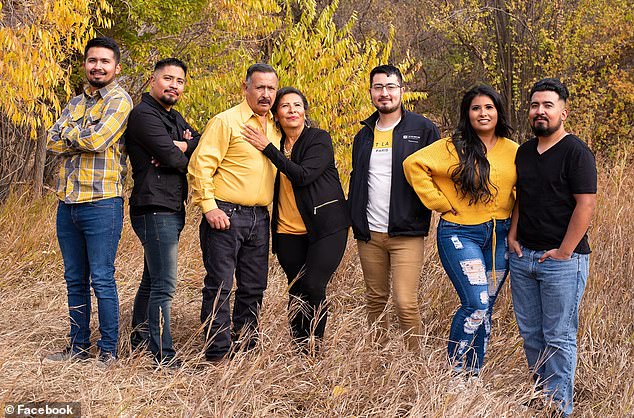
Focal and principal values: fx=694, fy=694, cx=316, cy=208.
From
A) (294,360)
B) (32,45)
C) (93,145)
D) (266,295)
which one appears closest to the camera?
(93,145)

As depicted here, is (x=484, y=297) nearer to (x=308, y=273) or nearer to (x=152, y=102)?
(x=308, y=273)

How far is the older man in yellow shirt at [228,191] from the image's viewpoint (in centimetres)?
422

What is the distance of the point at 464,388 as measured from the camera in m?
4.01

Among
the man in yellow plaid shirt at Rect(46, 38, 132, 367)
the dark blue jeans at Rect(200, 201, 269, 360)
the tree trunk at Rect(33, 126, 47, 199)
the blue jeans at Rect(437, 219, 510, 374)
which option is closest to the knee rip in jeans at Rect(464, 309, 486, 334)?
the blue jeans at Rect(437, 219, 510, 374)

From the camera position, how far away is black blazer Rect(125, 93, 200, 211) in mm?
4191

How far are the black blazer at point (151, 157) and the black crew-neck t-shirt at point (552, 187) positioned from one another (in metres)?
2.07

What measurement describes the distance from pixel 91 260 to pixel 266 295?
206 centimetres

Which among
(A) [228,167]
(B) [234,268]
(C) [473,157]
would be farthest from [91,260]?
(C) [473,157]

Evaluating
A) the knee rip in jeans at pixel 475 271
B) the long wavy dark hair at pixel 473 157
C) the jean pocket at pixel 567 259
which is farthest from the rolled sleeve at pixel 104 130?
the jean pocket at pixel 567 259

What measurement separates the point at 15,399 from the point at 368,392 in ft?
6.16

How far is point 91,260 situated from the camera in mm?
4238

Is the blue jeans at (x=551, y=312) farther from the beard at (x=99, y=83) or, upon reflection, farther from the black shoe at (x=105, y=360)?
the beard at (x=99, y=83)

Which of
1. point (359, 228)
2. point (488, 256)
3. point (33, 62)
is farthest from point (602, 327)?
point (33, 62)

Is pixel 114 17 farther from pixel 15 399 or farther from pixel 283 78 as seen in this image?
pixel 15 399
